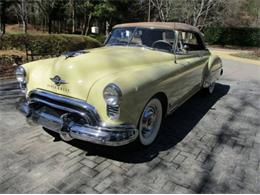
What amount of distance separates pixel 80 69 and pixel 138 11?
96.7ft

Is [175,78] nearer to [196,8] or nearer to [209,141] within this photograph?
[209,141]

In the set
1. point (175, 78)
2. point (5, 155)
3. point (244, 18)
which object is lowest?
point (5, 155)

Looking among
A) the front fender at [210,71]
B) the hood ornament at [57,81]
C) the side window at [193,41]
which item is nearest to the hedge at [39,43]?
the side window at [193,41]

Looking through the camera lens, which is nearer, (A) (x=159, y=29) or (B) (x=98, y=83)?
(B) (x=98, y=83)

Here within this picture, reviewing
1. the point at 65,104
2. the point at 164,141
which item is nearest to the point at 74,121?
the point at 65,104

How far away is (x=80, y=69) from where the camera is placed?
3.17 meters

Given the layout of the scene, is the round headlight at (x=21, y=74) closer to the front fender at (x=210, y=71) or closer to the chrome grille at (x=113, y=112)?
the chrome grille at (x=113, y=112)

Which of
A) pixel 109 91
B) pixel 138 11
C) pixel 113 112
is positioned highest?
pixel 138 11

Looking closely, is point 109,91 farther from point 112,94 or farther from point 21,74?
point 21,74

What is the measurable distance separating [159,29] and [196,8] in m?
19.1

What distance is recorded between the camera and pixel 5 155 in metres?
3.24

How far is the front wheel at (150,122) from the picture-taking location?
11.1ft

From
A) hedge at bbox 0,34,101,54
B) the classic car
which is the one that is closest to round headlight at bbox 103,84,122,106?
the classic car

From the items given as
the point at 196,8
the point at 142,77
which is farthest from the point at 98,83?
the point at 196,8
